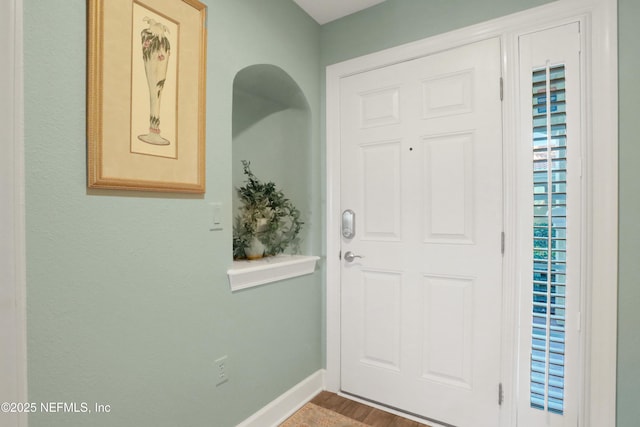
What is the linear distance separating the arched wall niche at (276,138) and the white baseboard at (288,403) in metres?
0.87

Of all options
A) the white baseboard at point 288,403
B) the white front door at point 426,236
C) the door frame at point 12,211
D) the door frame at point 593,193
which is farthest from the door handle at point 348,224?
the door frame at point 12,211

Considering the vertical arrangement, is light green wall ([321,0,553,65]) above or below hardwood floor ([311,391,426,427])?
above

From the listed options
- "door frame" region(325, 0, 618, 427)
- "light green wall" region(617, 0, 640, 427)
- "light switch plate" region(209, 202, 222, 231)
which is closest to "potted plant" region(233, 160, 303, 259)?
"light switch plate" region(209, 202, 222, 231)

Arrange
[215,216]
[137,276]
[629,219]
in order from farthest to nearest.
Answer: [215,216] → [629,219] → [137,276]

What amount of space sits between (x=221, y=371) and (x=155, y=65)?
1378 millimetres

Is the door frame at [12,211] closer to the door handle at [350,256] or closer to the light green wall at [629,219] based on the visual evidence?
the door handle at [350,256]

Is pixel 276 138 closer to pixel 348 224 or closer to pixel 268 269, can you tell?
pixel 348 224

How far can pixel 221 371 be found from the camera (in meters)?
1.54

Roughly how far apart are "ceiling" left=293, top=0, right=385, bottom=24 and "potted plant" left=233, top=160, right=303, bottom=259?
113 cm

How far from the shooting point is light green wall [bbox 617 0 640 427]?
4.53 ft

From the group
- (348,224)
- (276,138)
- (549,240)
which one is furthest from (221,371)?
(549,240)

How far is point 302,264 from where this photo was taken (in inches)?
81.0

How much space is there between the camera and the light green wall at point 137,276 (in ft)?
3.19

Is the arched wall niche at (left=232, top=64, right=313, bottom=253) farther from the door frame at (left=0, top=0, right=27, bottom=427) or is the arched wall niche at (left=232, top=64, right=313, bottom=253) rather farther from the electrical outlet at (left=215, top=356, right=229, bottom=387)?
the door frame at (left=0, top=0, right=27, bottom=427)
